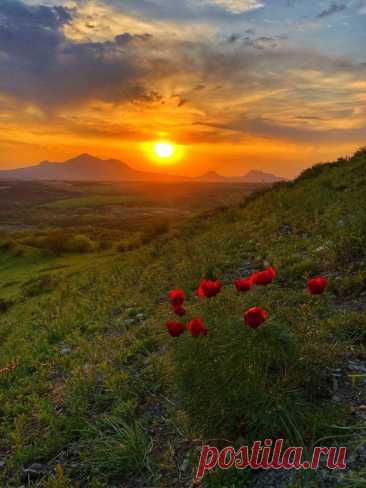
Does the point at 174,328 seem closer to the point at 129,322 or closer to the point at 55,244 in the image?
the point at 129,322

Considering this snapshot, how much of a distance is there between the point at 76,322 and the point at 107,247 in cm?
1736

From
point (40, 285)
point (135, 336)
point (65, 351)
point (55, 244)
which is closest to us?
point (135, 336)

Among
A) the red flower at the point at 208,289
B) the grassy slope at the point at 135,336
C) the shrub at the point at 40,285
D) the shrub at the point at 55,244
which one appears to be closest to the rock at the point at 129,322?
the grassy slope at the point at 135,336

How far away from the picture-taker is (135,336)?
8.43 metres

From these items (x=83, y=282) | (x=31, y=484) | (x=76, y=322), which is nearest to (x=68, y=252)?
(x=83, y=282)

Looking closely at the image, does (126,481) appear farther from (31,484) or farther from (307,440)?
(307,440)

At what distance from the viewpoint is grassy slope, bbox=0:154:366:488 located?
519cm

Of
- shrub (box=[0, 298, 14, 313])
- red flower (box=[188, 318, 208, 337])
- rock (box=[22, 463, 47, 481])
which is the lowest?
shrub (box=[0, 298, 14, 313])

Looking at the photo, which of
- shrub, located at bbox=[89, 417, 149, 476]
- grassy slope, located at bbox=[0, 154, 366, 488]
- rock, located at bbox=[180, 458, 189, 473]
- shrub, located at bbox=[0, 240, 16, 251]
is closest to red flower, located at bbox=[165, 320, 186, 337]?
grassy slope, located at bbox=[0, 154, 366, 488]

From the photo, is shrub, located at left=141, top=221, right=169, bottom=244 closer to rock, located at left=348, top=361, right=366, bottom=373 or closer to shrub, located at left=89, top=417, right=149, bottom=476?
shrub, located at left=89, top=417, right=149, bottom=476

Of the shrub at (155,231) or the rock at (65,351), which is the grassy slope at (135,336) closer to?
the rock at (65,351)

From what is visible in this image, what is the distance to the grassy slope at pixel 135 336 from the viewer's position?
5188 mm

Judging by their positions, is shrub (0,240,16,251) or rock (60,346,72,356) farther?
shrub (0,240,16,251)

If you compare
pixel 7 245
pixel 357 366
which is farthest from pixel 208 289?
pixel 7 245
